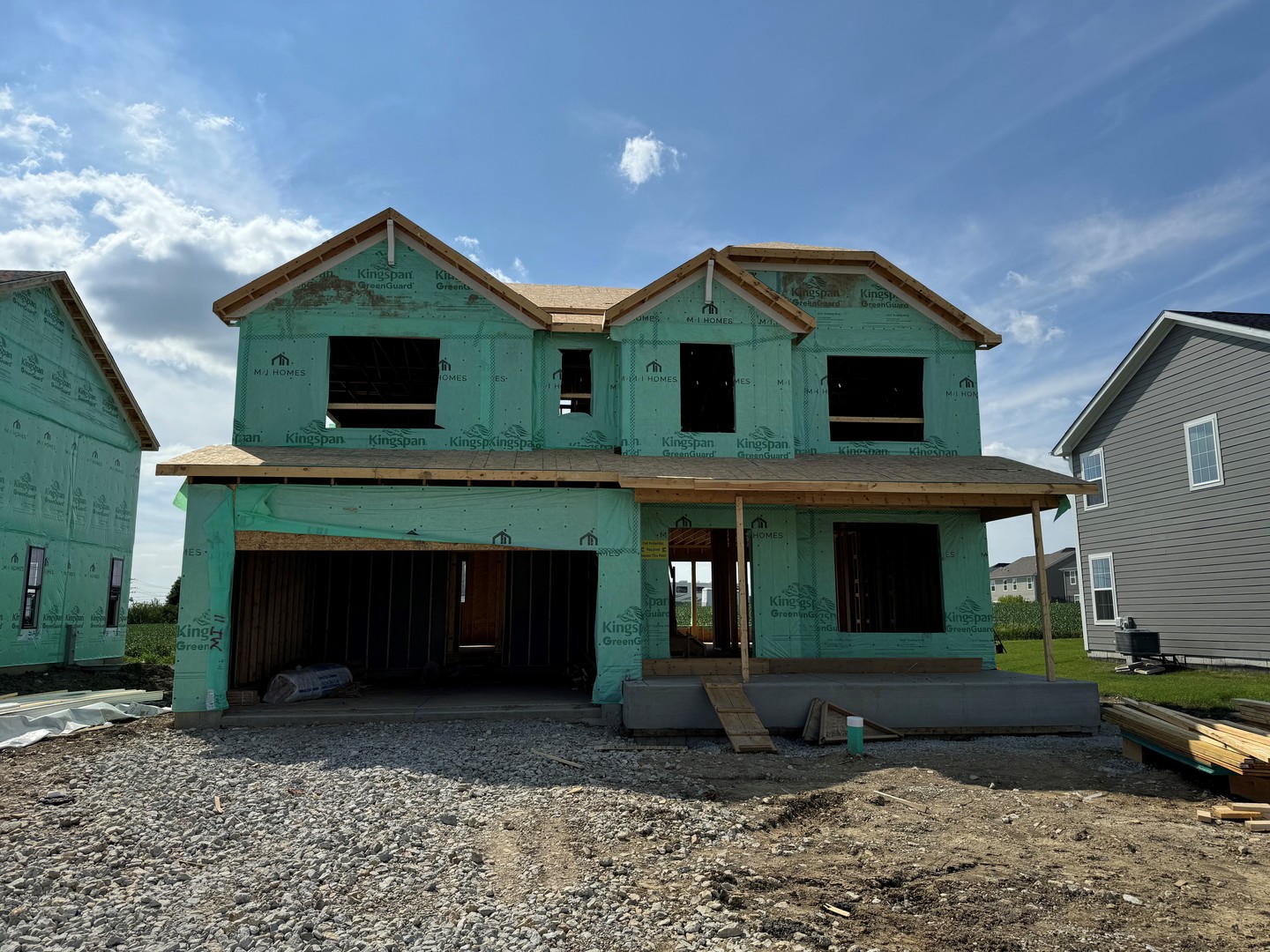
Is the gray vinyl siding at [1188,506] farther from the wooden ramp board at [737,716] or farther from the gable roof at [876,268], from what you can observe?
the wooden ramp board at [737,716]

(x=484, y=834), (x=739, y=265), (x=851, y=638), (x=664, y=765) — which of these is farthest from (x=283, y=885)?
(x=739, y=265)

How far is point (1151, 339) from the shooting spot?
1942cm

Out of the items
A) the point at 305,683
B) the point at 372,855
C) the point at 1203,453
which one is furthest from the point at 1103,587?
the point at 372,855

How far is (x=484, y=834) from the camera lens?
646cm

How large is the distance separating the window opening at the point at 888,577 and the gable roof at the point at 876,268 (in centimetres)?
362

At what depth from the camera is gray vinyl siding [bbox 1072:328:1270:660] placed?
16766mm

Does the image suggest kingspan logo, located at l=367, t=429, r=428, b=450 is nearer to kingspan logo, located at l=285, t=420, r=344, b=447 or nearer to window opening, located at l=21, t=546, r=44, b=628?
kingspan logo, located at l=285, t=420, r=344, b=447

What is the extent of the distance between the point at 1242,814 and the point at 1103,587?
1615 centimetres

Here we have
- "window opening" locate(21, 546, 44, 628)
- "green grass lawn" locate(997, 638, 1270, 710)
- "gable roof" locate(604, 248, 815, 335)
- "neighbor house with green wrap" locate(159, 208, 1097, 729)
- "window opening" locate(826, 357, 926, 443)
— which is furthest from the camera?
"window opening" locate(21, 546, 44, 628)

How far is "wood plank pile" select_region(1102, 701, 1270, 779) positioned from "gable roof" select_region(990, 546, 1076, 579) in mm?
49491

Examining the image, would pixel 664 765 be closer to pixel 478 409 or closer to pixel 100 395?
pixel 478 409

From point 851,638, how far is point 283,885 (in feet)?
32.4

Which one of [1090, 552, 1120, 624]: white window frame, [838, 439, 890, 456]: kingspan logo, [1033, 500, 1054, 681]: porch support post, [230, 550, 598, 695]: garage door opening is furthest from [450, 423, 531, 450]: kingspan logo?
[1090, 552, 1120, 624]: white window frame

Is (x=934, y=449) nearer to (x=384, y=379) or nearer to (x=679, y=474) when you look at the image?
(x=679, y=474)
